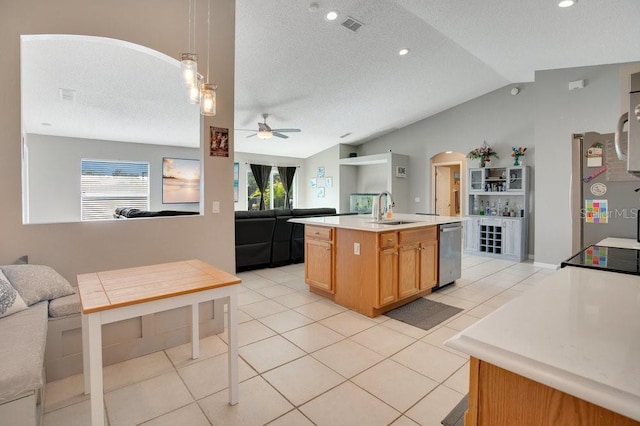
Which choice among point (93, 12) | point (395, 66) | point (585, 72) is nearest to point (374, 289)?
point (93, 12)

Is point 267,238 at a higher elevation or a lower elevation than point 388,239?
lower

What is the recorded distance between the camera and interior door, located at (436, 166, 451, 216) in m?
8.05

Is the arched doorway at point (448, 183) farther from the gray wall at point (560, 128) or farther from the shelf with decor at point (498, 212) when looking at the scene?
the gray wall at point (560, 128)

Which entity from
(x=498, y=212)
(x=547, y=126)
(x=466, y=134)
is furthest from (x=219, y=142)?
(x=466, y=134)

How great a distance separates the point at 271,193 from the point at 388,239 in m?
7.14

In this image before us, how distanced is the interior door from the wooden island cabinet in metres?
4.42

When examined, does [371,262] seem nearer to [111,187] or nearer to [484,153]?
[484,153]

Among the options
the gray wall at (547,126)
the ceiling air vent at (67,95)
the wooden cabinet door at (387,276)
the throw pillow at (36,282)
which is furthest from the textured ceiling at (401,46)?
the throw pillow at (36,282)

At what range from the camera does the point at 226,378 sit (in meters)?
2.20

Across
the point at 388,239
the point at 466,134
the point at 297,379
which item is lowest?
the point at 297,379

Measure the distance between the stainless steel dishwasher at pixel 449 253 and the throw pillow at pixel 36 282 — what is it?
3.71m

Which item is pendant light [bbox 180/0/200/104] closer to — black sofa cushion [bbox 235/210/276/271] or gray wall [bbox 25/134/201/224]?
black sofa cushion [bbox 235/210/276/271]

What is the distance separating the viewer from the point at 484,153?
6.68m

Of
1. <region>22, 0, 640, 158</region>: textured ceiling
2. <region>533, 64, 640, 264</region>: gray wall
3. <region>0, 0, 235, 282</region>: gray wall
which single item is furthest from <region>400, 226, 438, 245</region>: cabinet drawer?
<region>533, 64, 640, 264</region>: gray wall
